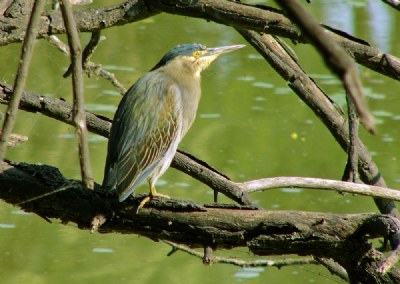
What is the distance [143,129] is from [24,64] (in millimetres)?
1823

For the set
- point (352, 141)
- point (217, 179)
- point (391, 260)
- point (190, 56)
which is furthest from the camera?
point (190, 56)

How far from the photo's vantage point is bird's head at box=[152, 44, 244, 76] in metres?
3.71

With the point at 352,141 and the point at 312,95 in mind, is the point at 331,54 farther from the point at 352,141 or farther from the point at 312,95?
the point at 312,95

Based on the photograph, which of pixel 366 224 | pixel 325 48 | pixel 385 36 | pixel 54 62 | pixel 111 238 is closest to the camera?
pixel 325 48

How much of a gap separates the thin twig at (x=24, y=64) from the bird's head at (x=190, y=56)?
87.1 inches

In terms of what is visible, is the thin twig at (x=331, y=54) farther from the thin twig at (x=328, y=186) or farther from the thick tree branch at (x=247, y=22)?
the thin twig at (x=328, y=186)

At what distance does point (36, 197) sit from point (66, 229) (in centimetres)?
295

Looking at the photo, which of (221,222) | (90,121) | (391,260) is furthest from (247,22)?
(90,121)

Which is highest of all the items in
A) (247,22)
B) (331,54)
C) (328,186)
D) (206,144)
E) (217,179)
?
(331,54)

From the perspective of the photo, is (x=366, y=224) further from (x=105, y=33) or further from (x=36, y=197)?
(x=105, y=33)

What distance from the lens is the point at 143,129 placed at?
129 inches

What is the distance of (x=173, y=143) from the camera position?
3.33 meters

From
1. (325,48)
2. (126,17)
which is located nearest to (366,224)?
(126,17)

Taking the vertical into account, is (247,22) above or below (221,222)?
above
